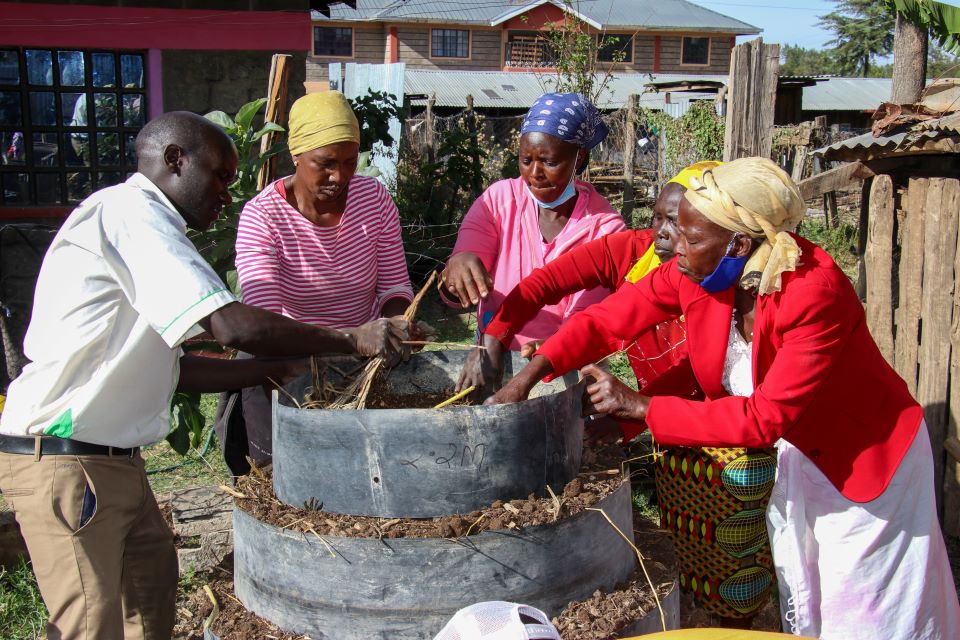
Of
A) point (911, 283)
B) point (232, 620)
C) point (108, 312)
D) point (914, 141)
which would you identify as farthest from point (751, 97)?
point (232, 620)

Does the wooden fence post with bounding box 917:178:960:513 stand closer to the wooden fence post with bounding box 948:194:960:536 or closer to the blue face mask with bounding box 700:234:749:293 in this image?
the wooden fence post with bounding box 948:194:960:536

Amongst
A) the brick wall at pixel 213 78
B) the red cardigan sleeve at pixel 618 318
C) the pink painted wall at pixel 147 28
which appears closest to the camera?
the red cardigan sleeve at pixel 618 318

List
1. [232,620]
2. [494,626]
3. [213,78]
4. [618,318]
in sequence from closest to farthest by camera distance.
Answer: [494,626] → [232,620] → [618,318] → [213,78]

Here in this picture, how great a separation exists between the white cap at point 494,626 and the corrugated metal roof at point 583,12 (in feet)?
109

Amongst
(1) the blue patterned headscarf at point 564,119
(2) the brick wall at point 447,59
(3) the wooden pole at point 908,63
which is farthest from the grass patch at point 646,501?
(2) the brick wall at point 447,59

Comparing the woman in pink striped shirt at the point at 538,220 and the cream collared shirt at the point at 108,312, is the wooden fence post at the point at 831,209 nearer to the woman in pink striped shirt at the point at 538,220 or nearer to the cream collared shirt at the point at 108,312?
the woman in pink striped shirt at the point at 538,220

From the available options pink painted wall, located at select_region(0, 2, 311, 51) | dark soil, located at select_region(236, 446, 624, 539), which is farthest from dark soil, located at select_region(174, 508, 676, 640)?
pink painted wall, located at select_region(0, 2, 311, 51)

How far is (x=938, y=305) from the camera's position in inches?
A: 184

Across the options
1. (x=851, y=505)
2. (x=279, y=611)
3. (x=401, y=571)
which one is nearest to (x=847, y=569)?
(x=851, y=505)

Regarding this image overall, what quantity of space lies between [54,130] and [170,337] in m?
6.86

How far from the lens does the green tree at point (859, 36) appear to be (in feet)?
164

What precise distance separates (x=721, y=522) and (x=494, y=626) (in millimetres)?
1820

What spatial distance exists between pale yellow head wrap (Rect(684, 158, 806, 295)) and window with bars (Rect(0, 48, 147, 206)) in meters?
6.73

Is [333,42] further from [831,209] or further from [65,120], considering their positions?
[65,120]
